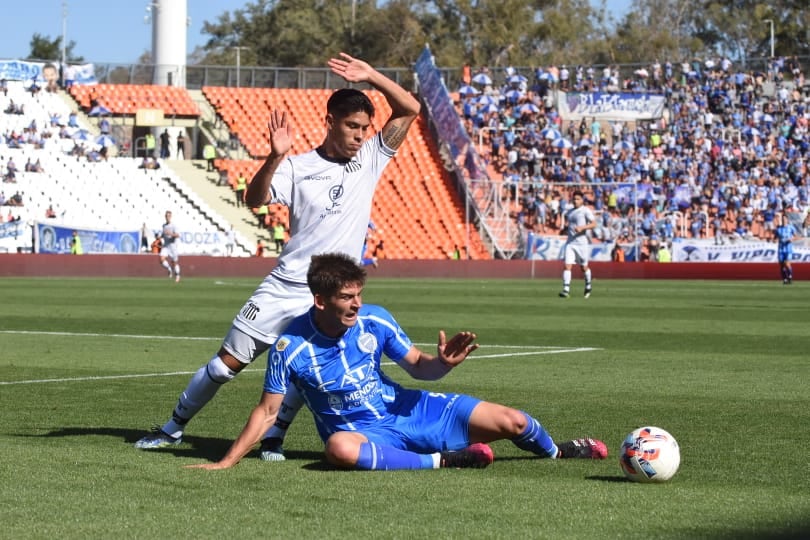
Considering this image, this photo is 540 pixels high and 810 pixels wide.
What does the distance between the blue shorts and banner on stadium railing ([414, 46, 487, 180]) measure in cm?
4434

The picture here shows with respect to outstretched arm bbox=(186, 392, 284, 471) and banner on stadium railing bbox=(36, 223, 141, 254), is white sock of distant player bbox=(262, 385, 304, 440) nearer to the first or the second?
outstretched arm bbox=(186, 392, 284, 471)

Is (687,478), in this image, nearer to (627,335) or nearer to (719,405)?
(719,405)

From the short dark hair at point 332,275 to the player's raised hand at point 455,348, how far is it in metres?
0.57

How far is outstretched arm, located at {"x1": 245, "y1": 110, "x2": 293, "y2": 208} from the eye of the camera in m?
7.91

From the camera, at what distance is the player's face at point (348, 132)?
8.23 metres

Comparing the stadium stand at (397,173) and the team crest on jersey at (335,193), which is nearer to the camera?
the team crest on jersey at (335,193)

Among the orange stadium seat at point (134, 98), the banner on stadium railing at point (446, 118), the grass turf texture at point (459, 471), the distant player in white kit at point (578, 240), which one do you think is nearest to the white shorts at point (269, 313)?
the grass turf texture at point (459, 471)

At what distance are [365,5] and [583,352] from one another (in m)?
78.6

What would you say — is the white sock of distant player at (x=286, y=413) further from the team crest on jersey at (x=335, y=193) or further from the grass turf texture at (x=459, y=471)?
the team crest on jersey at (x=335, y=193)

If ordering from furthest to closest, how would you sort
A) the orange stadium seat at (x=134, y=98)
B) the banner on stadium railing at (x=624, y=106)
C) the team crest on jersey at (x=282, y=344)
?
the orange stadium seat at (x=134, y=98)
the banner on stadium railing at (x=624, y=106)
the team crest on jersey at (x=282, y=344)

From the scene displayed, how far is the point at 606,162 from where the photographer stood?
52750mm

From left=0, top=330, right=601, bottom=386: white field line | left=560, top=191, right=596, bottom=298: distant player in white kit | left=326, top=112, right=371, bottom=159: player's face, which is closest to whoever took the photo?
left=326, top=112, right=371, bottom=159: player's face

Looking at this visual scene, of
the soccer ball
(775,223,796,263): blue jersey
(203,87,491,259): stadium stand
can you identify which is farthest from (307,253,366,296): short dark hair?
(203,87,491,259): stadium stand

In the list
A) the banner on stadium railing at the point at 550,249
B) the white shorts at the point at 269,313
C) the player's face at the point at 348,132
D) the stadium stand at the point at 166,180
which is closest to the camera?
the player's face at the point at 348,132
